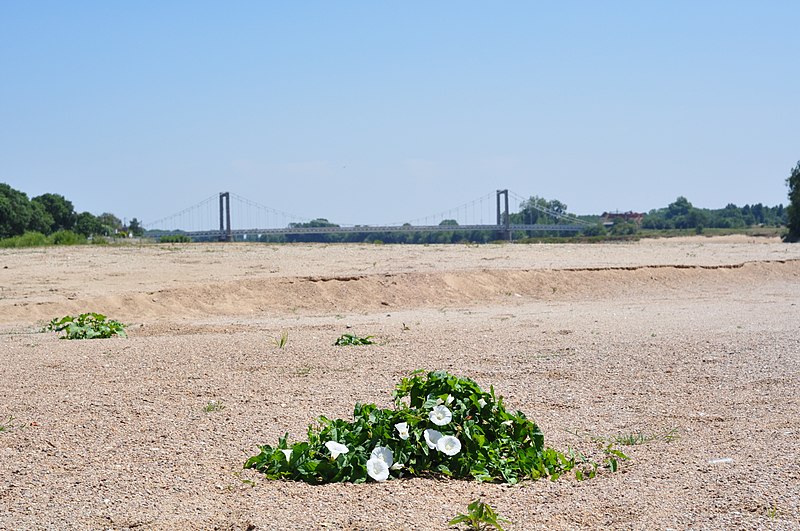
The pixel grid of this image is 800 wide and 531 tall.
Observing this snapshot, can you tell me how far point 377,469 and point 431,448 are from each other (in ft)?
1.08

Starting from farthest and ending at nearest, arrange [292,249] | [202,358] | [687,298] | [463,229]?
[463,229] → [292,249] → [687,298] → [202,358]

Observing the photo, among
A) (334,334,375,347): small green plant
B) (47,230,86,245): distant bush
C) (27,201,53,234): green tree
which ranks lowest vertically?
(334,334,375,347): small green plant

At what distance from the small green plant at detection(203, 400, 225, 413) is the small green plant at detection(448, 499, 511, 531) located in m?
2.44

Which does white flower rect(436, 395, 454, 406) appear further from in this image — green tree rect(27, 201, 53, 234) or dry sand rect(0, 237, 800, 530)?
green tree rect(27, 201, 53, 234)

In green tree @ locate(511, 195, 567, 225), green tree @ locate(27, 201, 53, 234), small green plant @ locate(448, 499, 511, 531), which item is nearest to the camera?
small green plant @ locate(448, 499, 511, 531)

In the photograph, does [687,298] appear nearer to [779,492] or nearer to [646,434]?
[646,434]

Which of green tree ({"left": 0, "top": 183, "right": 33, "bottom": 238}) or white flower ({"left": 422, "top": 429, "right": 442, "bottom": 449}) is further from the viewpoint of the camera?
green tree ({"left": 0, "top": 183, "right": 33, "bottom": 238})

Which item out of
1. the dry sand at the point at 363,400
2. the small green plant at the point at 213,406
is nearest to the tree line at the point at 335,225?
the dry sand at the point at 363,400

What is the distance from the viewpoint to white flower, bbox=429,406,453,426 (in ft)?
14.7

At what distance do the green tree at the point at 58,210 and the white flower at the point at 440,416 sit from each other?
59546mm

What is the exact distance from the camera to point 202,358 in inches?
297

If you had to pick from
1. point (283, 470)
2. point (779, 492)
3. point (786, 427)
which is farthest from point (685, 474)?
point (283, 470)

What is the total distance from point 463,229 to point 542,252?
19030 mm

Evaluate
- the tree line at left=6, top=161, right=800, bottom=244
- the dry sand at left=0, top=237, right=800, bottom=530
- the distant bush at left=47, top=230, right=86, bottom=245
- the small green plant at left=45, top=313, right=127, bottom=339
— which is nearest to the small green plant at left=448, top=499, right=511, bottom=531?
the dry sand at left=0, top=237, right=800, bottom=530
